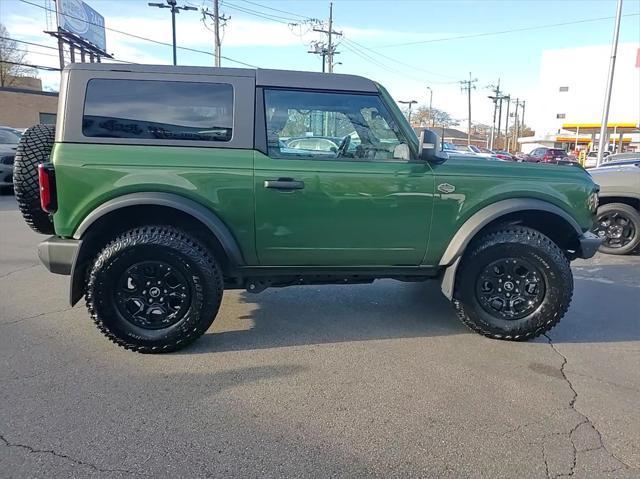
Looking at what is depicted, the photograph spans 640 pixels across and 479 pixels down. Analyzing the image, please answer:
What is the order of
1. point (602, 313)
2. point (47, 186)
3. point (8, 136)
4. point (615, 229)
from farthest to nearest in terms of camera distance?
1. point (8, 136)
2. point (615, 229)
3. point (602, 313)
4. point (47, 186)

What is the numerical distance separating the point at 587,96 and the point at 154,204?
2152 inches

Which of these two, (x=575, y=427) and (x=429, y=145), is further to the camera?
(x=429, y=145)

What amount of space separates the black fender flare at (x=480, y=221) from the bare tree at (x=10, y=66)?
168 ft

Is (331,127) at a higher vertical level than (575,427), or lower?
higher

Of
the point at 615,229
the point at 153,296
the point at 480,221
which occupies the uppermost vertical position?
the point at 480,221

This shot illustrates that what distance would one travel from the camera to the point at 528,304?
3711mm

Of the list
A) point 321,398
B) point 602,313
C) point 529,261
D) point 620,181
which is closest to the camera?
point 321,398

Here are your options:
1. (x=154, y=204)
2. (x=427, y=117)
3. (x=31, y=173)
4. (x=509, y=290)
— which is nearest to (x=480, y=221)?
(x=509, y=290)

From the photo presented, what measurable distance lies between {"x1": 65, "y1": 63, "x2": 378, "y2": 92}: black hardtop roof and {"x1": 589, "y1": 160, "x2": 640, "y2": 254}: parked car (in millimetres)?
5044

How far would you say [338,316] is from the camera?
4.22 m

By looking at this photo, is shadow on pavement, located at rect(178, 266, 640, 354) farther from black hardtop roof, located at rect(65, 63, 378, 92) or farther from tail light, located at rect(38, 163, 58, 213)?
black hardtop roof, located at rect(65, 63, 378, 92)

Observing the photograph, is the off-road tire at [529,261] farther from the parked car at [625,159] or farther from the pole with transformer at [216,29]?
the pole with transformer at [216,29]

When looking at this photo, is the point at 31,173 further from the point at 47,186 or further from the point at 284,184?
the point at 284,184

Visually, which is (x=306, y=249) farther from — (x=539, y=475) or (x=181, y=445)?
(x=539, y=475)
